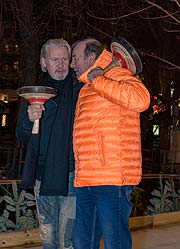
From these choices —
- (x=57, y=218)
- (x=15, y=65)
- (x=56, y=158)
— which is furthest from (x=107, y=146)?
(x=15, y=65)

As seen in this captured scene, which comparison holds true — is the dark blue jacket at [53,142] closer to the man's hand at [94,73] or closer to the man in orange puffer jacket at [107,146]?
the man in orange puffer jacket at [107,146]

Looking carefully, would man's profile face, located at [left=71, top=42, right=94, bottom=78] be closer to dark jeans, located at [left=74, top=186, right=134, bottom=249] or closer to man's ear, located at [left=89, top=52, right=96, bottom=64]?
man's ear, located at [left=89, top=52, right=96, bottom=64]

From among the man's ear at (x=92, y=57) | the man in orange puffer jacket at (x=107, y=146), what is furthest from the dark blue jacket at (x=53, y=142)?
the man's ear at (x=92, y=57)

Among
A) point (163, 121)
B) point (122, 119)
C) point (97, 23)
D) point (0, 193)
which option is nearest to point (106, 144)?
point (122, 119)

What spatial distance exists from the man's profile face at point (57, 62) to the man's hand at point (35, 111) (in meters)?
0.28

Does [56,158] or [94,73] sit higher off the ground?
[94,73]

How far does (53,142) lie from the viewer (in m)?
2.76

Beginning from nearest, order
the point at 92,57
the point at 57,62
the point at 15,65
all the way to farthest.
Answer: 1. the point at 92,57
2. the point at 57,62
3. the point at 15,65

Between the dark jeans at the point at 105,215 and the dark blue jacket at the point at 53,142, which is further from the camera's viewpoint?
the dark blue jacket at the point at 53,142

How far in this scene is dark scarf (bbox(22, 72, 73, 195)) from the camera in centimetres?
272

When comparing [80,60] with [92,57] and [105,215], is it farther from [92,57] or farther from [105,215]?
[105,215]

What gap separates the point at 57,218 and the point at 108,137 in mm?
668

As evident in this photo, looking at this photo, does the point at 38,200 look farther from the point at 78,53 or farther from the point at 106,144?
the point at 78,53

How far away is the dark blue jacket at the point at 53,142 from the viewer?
107 inches
